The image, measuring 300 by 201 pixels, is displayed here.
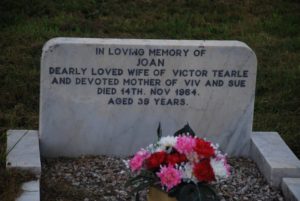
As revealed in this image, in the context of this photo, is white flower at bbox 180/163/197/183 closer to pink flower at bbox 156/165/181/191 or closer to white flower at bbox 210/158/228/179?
pink flower at bbox 156/165/181/191

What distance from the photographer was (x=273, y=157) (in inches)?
229

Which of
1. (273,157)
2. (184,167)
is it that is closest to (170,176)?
(184,167)

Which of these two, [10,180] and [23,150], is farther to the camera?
[23,150]

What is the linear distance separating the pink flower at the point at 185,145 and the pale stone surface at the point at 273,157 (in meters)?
1.34

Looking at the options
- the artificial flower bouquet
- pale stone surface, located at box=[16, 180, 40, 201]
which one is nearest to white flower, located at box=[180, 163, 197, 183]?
the artificial flower bouquet

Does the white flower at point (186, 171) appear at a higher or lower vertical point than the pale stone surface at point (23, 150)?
higher

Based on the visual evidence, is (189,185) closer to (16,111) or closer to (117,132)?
(117,132)

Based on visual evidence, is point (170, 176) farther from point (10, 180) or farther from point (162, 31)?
point (162, 31)

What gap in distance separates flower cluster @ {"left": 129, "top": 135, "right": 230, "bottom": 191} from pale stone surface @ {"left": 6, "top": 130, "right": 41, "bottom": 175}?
3.65 feet

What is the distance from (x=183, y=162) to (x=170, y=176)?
4.6 inches

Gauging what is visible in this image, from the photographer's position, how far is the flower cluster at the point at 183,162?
14.4ft

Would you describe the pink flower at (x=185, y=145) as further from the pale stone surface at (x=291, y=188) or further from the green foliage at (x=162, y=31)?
the green foliage at (x=162, y=31)

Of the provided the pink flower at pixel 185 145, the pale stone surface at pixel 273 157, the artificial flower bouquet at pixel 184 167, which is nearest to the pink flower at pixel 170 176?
the artificial flower bouquet at pixel 184 167

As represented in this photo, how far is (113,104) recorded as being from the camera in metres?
5.98
